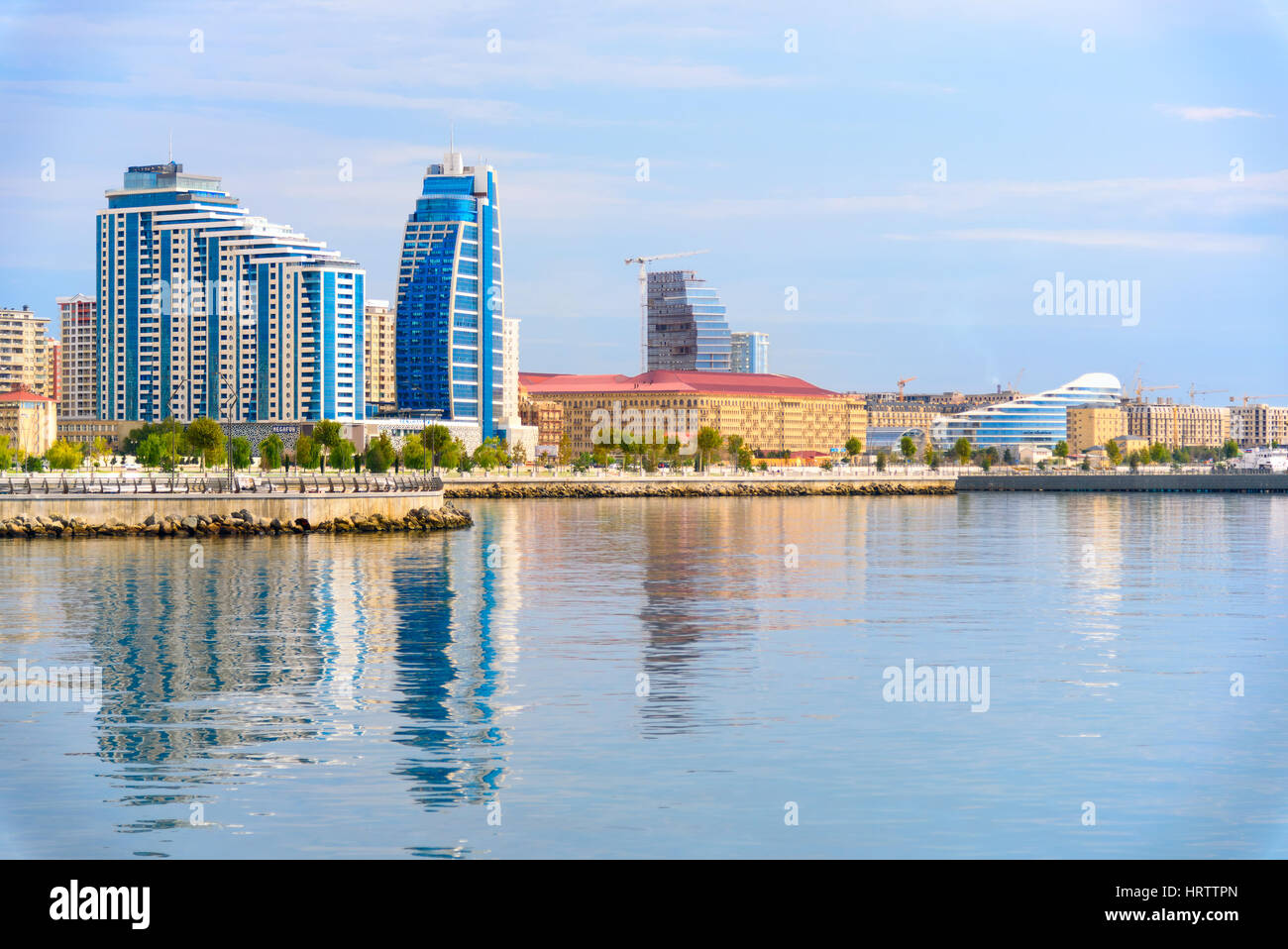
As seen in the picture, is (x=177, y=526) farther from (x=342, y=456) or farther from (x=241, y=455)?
(x=241, y=455)

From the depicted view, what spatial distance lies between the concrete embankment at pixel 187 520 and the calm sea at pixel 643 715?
21590 millimetres

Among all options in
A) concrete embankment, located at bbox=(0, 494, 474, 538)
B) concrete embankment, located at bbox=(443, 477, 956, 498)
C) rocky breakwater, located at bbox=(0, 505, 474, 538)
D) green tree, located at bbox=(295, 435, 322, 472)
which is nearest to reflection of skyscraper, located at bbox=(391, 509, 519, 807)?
rocky breakwater, located at bbox=(0, 505, 474, 538)

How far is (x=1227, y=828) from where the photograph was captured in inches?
819

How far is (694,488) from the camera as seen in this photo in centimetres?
17688

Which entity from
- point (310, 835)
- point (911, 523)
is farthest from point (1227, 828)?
point (911, 523)

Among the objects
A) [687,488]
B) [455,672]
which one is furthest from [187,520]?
Answer: [687,488]

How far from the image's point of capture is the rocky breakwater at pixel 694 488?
163 metres

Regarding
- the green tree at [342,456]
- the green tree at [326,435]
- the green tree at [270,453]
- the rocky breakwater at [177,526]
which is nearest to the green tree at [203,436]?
the green tree at [342,456]

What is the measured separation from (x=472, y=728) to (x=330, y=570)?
33995 mm

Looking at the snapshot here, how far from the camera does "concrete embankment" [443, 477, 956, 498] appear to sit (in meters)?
163

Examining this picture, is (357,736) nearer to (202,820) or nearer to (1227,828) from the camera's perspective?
(202,820)

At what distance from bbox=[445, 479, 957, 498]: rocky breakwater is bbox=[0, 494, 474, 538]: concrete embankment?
65.9 meters

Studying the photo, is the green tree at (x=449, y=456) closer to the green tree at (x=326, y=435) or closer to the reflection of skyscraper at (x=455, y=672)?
the green tree at (x=326, y=435)
